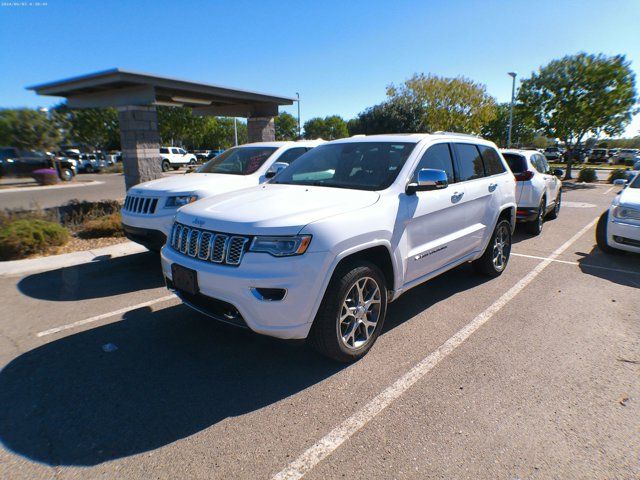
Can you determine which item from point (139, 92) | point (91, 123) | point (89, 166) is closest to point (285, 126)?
point (91, 123)

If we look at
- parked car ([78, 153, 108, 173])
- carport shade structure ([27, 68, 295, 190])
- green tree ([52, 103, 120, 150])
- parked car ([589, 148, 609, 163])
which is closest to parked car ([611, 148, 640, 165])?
parked car ([589, 148, 609, 163])

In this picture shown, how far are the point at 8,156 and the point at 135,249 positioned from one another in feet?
90.8

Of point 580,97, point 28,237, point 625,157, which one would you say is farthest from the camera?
point 625,157

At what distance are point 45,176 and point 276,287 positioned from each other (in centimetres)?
2686

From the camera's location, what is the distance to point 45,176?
954 inches

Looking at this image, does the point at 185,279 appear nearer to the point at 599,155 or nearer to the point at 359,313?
the point at 359,313

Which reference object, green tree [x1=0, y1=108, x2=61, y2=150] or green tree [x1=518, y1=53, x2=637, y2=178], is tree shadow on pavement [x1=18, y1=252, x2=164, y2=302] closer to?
green tree [x1=518, y1=53, x2=637, y2=178]

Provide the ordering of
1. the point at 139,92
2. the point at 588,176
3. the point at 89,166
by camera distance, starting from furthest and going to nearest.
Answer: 1. the point at 89,166
2. the point at 588,176
3. the point at 139,92

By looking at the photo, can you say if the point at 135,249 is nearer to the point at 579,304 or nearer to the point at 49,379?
the point at 49,379

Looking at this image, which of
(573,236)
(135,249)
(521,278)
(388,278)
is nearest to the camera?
(388,278)

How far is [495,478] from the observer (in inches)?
89.6

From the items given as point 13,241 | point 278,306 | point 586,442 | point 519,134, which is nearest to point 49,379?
point 278,306

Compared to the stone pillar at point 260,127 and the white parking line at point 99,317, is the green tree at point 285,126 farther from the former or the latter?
the white parking line at point 99,317

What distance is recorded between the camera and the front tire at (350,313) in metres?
3.13
